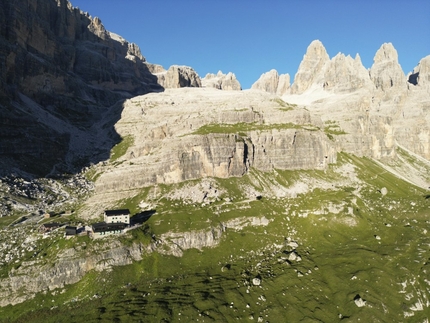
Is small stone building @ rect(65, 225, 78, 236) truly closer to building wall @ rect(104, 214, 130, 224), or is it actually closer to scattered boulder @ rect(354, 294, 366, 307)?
building wall @ rect(104, 214, 130, 224)

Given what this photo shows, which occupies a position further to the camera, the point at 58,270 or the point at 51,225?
the point at 51,225

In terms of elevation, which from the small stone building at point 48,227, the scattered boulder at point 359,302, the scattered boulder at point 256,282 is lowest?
the scattered boulder at point 359,302

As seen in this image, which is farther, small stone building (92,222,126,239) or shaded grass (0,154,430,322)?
small stone building (92,222,126,239)

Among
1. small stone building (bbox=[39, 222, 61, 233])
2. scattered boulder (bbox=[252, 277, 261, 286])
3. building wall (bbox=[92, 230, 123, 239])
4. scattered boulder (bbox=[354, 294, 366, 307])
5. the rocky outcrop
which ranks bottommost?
scattered boulder (bbox=[354, 294, 366, 307])

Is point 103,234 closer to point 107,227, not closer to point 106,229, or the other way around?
point 106,229

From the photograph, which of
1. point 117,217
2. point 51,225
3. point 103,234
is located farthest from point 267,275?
point 51,225

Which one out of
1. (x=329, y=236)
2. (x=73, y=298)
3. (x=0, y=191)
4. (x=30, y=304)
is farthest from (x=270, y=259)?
(x=0, y=191)

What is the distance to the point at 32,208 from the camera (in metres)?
150

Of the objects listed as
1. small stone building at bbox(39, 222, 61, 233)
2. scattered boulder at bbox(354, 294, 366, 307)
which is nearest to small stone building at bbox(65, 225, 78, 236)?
small stone building at bbox(39, 222, 61, 233)

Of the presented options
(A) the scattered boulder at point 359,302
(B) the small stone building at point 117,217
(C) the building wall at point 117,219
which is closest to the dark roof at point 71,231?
(C) the building wall at point 117,219

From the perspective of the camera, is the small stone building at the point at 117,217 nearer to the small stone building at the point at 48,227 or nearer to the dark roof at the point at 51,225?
the dark roof at the point at 51,225

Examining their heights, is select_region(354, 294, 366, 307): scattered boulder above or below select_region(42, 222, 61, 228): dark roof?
below

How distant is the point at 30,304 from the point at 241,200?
365ft

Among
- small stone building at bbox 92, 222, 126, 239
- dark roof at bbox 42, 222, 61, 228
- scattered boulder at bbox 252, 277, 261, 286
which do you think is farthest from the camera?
dark roof at bbox 42, 222, 61, 228
